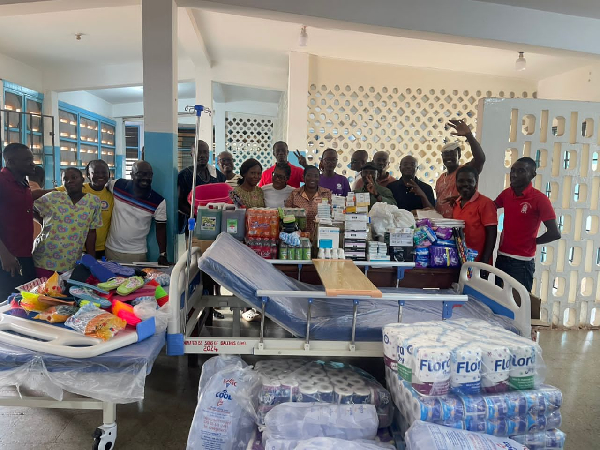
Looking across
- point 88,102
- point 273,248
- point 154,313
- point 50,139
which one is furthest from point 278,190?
point 88,102

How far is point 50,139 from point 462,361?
25.6 feet

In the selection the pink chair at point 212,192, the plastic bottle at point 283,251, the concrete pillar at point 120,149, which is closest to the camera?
the plastic bottle at point 283,251

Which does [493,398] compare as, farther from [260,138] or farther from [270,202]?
[260,138]

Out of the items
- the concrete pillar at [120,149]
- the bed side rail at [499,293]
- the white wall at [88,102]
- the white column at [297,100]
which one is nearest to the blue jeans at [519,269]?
the bed side rail at [499,293]

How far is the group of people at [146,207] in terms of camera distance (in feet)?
8.91

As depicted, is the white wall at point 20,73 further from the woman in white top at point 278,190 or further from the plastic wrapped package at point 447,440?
the plastic wrapped package at point 447,440

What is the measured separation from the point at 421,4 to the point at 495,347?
3105 mm

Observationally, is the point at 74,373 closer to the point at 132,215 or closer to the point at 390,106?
the point at 132,215

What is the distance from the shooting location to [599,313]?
4309mm

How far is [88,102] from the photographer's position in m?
9.75

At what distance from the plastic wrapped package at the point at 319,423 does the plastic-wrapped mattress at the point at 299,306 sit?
454 mm

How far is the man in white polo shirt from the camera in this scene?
10.4ft

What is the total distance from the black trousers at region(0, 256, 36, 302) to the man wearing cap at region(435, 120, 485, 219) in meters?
2.89

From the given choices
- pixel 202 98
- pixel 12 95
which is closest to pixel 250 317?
pixel 202 98
